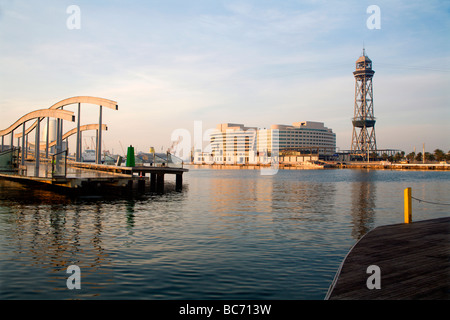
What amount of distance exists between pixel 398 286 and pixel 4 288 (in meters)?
9.71

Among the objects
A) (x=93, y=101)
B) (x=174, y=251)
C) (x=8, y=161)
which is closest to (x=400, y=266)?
(x=174, y=251)

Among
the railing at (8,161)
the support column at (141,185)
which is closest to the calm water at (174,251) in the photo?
the railing at (8,161)

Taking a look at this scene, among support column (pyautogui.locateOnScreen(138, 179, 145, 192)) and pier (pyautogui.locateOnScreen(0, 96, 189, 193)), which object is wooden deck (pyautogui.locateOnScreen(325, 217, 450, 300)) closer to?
pier (pyautogui.locateOnScreen(0, 96, 189, 193))

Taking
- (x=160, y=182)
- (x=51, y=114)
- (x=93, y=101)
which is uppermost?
(x=93, y=101)

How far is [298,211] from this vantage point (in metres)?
28.0

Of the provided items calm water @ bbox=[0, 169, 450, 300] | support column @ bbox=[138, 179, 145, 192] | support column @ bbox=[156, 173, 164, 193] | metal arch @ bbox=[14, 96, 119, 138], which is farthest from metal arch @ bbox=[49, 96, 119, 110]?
calm water @ bbox=[0, 169, 450, 300]

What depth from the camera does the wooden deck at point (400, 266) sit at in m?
7.74

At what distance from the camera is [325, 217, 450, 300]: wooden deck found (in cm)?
774

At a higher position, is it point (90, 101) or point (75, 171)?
point (90, 101)

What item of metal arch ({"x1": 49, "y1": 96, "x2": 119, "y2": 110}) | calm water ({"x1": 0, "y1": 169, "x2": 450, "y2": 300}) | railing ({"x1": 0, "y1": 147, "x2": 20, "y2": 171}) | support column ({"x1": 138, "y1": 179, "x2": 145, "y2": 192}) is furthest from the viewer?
support column ({"x1": 138, "y1": 179, "x2": 145, "y2": 192})

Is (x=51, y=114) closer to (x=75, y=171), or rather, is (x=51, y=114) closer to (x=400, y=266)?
(x=75, y=171)

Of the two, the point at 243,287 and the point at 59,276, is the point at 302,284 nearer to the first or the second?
the point at 243,287

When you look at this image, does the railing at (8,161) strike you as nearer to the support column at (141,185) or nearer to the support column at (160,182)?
the support column at (141,185)

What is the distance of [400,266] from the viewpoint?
967cm
